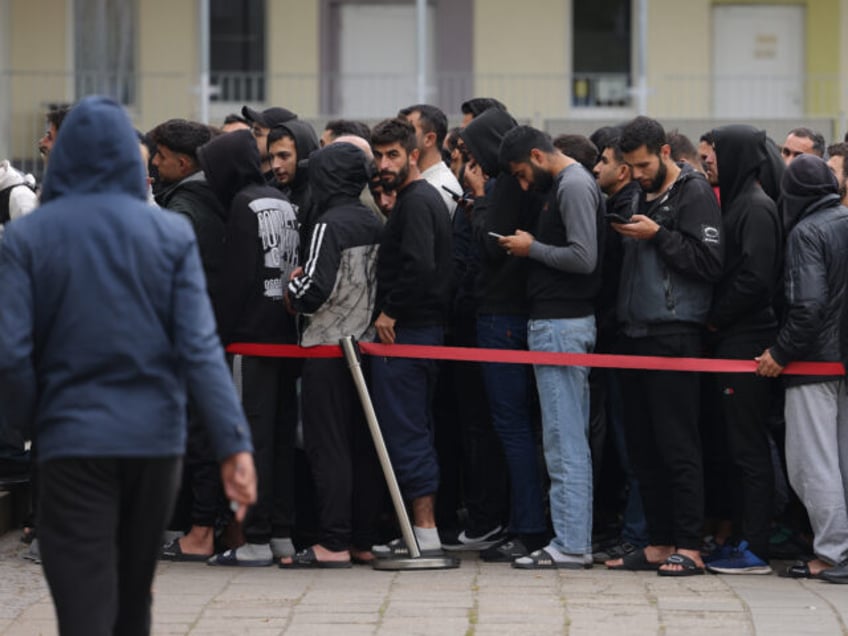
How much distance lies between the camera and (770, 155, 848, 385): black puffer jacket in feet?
27.0

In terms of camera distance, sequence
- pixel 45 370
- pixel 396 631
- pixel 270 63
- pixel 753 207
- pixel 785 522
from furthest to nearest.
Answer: pixel 270 63 → pixel 785 522 → pixel 753 207 → pixel 396 631 → pixel 45 370

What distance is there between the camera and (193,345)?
5191mm

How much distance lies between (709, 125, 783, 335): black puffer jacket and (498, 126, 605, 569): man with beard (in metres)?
0.63

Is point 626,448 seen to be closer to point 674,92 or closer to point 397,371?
point 397,371

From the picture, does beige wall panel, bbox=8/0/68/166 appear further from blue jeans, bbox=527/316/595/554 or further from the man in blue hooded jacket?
the man in blue hooded jacket

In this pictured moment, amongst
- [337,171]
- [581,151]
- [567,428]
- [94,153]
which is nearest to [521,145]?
[337,171]

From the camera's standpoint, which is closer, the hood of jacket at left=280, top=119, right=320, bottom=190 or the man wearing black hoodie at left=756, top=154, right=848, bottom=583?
the man wearing black hoodie at left=756, top=154, right=848, bottom=583

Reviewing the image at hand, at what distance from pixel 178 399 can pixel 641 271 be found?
3.78 metres

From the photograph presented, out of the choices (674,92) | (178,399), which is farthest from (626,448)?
(674,92)

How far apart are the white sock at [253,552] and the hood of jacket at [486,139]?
223 cm

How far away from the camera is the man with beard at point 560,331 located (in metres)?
8.62

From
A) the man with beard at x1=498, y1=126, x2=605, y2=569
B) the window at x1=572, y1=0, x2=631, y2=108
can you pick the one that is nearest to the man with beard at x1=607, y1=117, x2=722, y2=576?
the man with beard at x1=498, y1=126, x2=605, y2=569

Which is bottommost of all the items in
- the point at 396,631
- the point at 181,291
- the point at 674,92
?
the point at 396,631

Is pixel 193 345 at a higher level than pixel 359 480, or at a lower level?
higher
